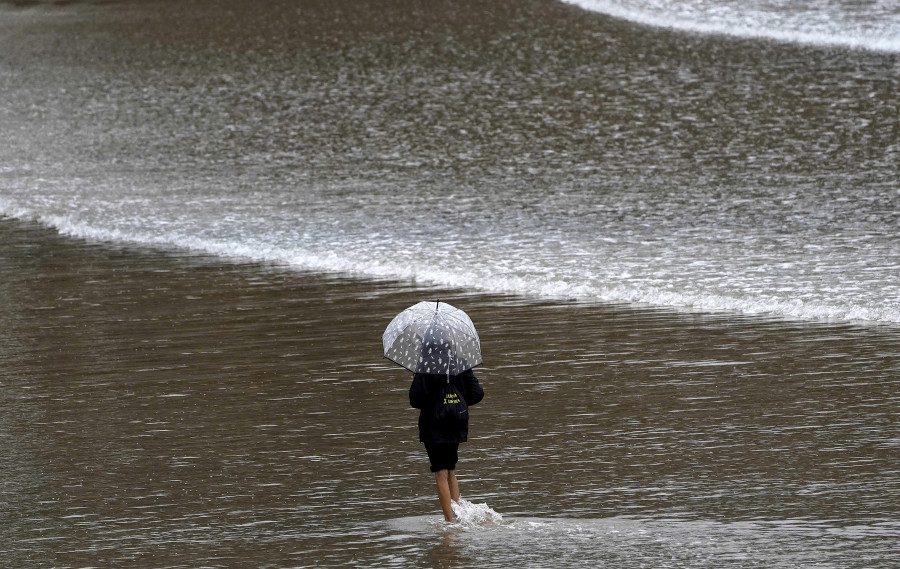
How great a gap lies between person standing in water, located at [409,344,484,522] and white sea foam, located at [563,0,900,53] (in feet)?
79.2

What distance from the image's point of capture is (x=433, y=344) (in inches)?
266

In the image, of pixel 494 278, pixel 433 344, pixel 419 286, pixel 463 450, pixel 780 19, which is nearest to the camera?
pixel 433 344

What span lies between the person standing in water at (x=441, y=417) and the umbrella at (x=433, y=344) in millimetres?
14

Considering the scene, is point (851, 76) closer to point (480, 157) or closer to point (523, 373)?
point (480, 157)

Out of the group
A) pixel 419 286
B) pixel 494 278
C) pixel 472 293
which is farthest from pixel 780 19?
pixel 472 293

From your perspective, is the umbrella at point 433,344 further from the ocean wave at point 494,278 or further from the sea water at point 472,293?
the ocean wave at point 494,278

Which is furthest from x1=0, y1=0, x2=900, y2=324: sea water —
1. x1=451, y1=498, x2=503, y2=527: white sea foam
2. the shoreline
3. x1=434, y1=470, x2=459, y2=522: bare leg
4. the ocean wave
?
x1=434, y1=470, x2=459, y2=522: bare leg

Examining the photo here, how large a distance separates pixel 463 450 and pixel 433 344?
4.83 feet

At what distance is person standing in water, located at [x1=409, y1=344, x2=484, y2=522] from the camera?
678 cm

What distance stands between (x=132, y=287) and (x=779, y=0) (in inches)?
915

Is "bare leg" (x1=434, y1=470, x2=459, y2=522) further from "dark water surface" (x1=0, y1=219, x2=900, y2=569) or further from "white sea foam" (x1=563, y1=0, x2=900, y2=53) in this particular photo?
"white sea foam" (x1=563, y1=0, x2=900, y2=53)

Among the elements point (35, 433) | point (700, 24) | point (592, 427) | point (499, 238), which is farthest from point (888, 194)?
point (700, 24)

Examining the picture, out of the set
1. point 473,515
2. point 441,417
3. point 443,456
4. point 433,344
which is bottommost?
point 473,515

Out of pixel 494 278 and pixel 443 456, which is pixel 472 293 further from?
pixel 443 456
